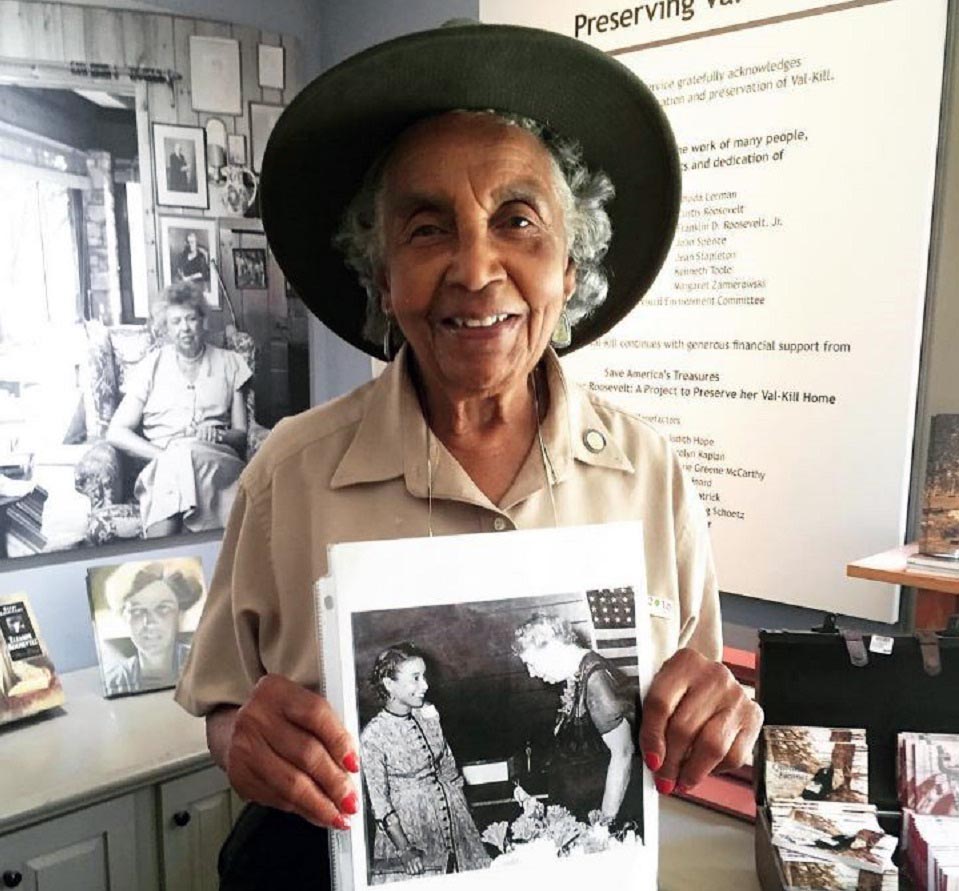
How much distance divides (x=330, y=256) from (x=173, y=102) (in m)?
1.21

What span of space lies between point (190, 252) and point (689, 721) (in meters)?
1.75

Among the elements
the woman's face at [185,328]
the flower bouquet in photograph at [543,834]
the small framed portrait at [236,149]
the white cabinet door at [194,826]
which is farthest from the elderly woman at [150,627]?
the flower bouquet in photograph at [543,834]

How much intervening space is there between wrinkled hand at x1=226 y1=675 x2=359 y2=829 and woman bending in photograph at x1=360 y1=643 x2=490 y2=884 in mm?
23

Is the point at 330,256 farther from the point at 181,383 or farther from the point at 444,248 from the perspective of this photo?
the point at 181,383

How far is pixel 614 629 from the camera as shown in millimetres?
731

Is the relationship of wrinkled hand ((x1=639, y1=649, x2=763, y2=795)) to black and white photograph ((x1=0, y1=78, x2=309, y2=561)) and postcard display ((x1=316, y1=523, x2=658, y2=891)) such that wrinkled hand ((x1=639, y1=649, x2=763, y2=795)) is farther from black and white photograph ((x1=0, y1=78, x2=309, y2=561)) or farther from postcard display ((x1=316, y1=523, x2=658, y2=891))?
black and white photograph ((x1=0, y1=78, x2=309, y2=561))

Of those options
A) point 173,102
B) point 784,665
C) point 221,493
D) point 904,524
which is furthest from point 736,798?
point 173,102

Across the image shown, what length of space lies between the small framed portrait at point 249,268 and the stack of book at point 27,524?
0.70 meters

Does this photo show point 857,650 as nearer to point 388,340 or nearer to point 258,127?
point 388,340

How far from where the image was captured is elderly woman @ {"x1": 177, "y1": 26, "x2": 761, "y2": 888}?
824mm

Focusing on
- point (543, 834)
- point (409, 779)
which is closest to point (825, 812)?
point (543, 834)

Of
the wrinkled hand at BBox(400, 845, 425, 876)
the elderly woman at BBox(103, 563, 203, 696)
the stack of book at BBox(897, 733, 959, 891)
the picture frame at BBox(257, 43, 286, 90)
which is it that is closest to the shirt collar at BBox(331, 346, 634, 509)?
the wrinkled hand at BBox(400, 845, 425, 876)

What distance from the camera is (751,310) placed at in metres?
1.57

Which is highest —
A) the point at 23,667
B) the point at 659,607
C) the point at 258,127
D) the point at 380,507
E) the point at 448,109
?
the point at 258,127
